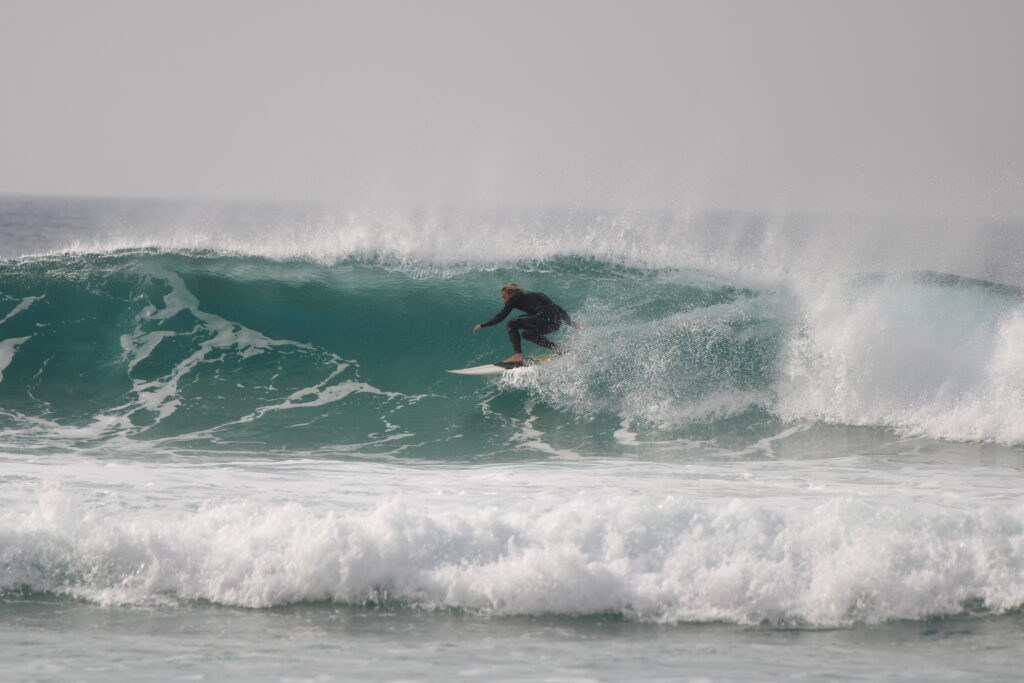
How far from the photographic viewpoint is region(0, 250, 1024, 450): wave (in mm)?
9391

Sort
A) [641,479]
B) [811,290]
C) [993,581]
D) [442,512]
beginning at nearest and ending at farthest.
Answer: [993,581] < [442,512] < [641,479] < [811,290]

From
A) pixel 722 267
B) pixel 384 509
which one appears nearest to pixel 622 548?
pixel 384 509

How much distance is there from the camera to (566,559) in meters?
4.93

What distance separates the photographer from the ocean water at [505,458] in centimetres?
445

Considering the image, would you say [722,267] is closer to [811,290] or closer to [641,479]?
[811,290]

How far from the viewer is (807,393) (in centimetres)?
1003

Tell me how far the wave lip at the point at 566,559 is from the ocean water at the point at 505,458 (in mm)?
19

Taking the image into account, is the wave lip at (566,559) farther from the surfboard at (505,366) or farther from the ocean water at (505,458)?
the surfboard at (505,366)

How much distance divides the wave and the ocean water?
5cm

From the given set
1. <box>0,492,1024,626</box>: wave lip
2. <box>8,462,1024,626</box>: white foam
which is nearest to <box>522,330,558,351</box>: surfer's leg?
<box>8,462,1024,626</box>: white foam

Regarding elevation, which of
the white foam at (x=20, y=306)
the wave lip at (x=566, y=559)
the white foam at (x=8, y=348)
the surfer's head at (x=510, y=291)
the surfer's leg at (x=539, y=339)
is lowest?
the wave lip at (x=566, y=559)

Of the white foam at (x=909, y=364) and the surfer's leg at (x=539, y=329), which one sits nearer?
the white foam at (x=909, y=364)

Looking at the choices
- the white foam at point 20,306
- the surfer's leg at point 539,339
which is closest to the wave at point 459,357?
the white foam at point 20,306

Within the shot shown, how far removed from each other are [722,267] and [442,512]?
8938 mm
